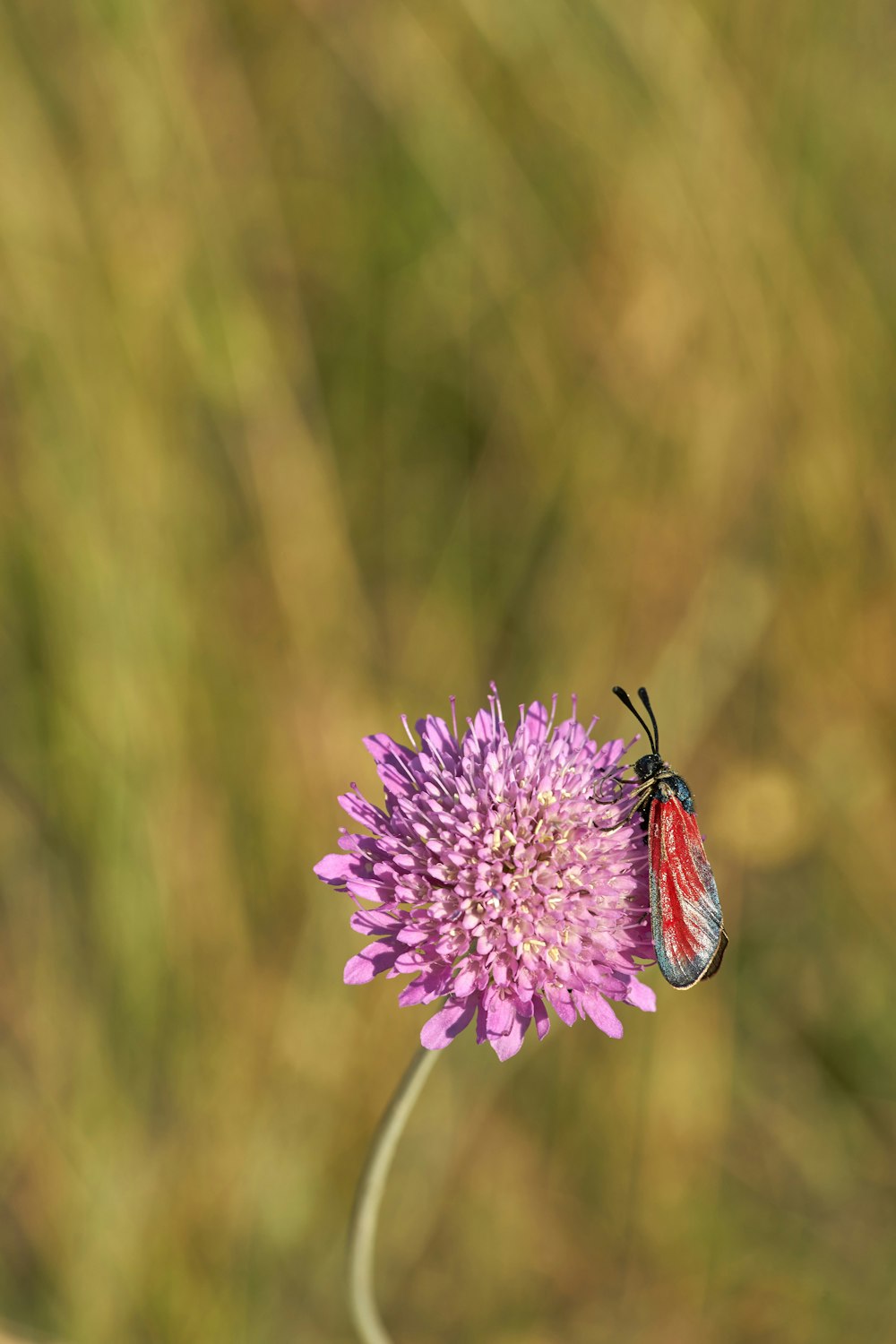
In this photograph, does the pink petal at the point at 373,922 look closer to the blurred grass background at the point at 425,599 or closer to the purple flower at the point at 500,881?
the purple flower at the point at 500,881

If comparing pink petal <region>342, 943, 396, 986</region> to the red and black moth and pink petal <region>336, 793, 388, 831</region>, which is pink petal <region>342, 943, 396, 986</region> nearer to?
pink petal <region>336, 793, 388, 831</region>

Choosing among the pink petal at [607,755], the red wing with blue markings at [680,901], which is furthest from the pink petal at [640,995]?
the pink petal at [607,755]

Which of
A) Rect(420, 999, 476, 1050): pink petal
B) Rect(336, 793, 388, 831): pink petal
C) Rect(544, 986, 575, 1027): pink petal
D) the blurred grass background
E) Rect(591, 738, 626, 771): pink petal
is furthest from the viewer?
the blurred grass background

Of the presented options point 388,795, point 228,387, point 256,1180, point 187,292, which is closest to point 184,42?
point 187,292

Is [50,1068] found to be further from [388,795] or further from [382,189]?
[382,189]

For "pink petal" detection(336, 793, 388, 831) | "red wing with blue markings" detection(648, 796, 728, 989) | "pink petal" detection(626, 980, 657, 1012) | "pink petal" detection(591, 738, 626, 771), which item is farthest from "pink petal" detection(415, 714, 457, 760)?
"pink petal" detection(626, 980, 657, 1012)

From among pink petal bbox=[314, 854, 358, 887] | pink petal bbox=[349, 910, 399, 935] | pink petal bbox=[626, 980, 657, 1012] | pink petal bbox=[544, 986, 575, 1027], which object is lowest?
pink petal bbox=[544, 986, 575, 1027]

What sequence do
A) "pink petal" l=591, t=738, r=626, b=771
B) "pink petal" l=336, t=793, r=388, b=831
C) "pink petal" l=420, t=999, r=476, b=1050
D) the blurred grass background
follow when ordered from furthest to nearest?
the blurred grass background → "pink petal" l=591, t=738, r=626, b=771 → "pink petal" l=336, t=793, r=388, b=831 → "pink petal" l=420, t=999, r=476, b=1050
